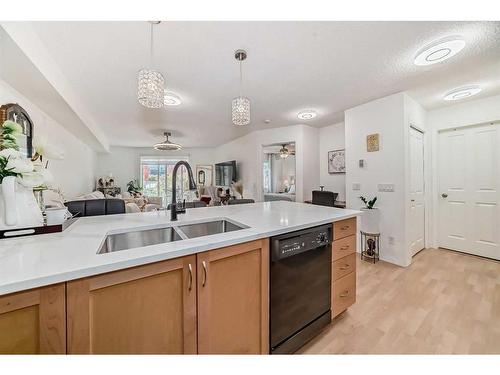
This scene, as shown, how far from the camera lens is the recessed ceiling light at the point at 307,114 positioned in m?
3.47

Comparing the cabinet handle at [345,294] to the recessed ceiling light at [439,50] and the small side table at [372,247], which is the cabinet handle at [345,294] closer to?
the small side table at [372,247]

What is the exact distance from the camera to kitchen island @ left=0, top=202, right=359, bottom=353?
63cm

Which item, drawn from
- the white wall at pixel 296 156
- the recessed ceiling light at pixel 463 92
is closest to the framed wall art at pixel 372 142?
the recessed ceiling light at pixel 463 92

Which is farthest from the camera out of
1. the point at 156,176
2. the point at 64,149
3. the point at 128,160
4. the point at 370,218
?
the point at 156,176

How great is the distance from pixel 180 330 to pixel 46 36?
2.34 meters

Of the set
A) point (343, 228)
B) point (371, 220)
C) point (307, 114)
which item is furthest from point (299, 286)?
point (307, 114)

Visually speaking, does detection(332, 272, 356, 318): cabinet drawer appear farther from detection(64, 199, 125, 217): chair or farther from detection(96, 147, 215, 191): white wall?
detection(96, 147, 215, 191): white wall

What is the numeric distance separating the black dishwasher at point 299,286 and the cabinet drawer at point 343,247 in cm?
7

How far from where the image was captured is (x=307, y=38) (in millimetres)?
1636

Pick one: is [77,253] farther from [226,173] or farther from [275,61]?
[226,173]

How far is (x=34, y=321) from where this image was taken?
634 mm

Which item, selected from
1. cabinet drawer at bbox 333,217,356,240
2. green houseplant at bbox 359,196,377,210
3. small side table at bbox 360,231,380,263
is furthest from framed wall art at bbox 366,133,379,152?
cabinet drawer at bbox 333,217,356,240

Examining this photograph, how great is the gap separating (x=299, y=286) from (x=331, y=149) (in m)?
3.69
